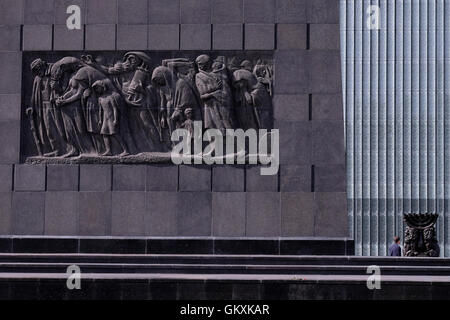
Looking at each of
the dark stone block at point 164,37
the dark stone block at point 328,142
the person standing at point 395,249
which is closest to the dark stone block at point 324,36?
the dark stone block at point 328,142

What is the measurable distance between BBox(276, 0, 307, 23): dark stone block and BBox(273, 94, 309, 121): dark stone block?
1792 millimetres

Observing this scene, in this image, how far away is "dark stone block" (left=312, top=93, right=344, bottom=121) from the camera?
24703mm

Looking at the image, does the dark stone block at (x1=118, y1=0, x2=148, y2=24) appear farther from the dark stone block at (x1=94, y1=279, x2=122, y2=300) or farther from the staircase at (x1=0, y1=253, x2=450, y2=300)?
the dark stone block at (x1=94, y1=279, x2=122, y2=300)

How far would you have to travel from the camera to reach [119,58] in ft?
82.5

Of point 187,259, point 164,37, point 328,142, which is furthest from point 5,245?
point 328,142

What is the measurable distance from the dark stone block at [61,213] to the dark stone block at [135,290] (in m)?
5.23

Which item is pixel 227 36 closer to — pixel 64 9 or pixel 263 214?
pixel 64 9

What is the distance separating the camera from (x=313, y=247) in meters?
24.2

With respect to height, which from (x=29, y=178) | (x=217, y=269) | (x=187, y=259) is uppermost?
(x=29, y=178)

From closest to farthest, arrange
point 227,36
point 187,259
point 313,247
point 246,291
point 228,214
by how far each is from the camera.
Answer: point 246,291 < point 187,259 < point 313,247 < point 228,214 < point 227,36

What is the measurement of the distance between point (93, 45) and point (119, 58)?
0.70m

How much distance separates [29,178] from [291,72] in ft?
21.9

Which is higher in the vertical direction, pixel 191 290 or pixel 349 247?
pixel 349 247

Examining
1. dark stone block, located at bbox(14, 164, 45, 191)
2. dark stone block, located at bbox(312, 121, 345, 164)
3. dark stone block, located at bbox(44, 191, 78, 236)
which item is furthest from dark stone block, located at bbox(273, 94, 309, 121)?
dark stone block, located at bbox(14, 164, 45, 191)
